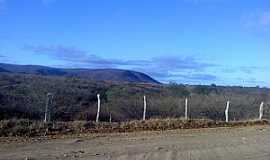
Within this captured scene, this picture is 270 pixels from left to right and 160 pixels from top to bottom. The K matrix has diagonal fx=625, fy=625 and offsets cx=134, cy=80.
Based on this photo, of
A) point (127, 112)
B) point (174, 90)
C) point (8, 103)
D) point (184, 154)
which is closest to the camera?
point (184, 154)

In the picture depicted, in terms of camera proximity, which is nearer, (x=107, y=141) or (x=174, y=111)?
(x=107, y=141)

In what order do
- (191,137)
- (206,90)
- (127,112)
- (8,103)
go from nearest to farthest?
(191,137), (8,103), (127,112), (206,90)

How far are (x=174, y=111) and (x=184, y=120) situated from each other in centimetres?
1672

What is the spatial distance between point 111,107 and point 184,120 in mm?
16983

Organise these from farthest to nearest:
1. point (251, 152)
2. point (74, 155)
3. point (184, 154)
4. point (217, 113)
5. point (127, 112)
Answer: point (217, 113) < point (127, 112) < point (251, 152) < point (184, 154) < point (74, 155)

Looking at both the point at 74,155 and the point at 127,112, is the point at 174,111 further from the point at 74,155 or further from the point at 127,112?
the point at 74,155

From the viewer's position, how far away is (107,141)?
20.6m

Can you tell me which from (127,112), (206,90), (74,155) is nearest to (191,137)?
(74,155)

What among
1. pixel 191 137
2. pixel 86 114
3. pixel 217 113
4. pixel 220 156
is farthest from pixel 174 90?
pixel 220 156

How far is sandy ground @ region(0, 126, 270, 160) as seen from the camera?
17000mm

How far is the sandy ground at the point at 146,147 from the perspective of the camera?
17.0m

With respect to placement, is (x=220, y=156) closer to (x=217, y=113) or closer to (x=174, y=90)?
(x=217, y=113)

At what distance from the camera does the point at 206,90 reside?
7350cm

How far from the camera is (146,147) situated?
19.2m
